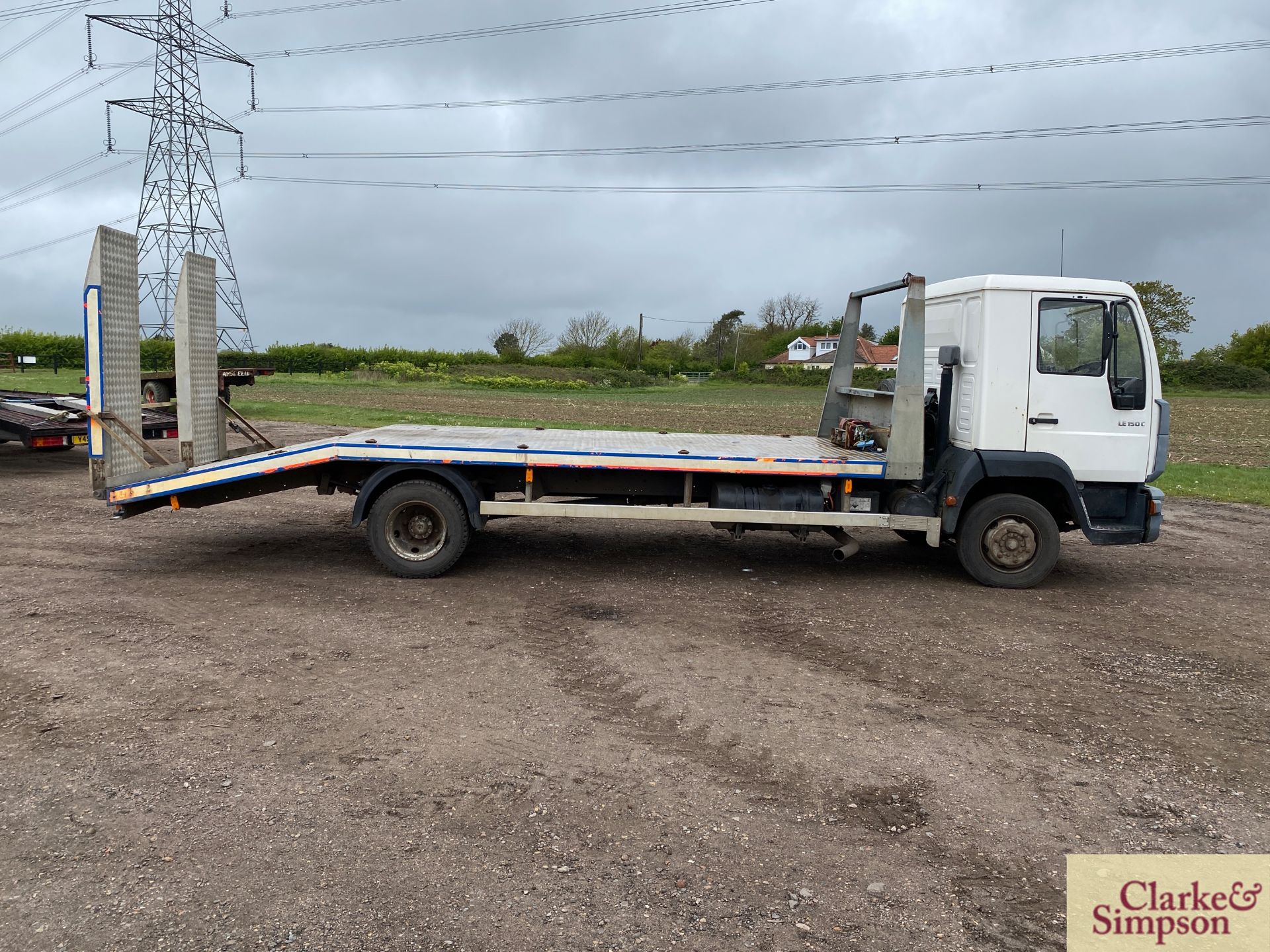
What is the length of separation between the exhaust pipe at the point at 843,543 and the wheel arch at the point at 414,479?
3.18 m

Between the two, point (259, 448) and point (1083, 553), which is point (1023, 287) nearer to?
point (1083, 553)

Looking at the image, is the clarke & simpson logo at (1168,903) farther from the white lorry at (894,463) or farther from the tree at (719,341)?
the tree at (719,341)

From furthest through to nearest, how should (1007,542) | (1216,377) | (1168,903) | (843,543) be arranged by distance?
(1216,377)
(843,543)
(1007,542)
(1168,903)

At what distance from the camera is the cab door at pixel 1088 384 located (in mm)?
8102

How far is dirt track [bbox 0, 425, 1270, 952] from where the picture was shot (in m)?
3.51

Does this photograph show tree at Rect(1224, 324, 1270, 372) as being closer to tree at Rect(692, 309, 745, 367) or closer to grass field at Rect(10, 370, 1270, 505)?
grass field at Rect(10, 370, 1270, 505)

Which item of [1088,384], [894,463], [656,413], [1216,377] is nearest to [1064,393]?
[1088,384]

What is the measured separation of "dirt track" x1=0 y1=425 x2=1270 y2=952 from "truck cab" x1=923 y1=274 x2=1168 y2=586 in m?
1.08

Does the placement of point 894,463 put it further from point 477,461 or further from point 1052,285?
point 477,461

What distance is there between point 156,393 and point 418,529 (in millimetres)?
6786

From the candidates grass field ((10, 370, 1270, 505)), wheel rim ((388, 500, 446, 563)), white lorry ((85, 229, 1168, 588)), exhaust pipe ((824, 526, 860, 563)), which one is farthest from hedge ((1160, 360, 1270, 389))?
wheel rim ((388, 500, 446, 563))

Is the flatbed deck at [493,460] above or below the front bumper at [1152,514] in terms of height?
above

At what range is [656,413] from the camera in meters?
34.3

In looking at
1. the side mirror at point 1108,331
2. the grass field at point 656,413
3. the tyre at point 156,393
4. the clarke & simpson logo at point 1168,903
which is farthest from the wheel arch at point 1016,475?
the tyre at point 156,393
